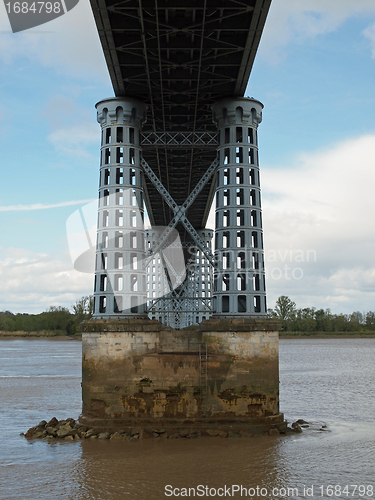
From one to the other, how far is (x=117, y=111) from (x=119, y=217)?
5191 millimetres

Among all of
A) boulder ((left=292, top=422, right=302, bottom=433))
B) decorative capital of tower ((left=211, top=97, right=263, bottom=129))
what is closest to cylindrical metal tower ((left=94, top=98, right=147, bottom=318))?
decorative capital of tower ((left=211, top=97, right=263, bottom=129))

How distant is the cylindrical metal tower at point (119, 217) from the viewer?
25047 mm

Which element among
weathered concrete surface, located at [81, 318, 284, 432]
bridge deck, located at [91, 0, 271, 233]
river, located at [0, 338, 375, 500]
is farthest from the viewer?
weathered concrete surface, located at [81, 318, 284, 432]

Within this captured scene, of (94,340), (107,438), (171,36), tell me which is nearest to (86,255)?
(94,340)

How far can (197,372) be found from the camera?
23.3m

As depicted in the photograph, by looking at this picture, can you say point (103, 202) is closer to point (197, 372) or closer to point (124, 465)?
point (197, 372)

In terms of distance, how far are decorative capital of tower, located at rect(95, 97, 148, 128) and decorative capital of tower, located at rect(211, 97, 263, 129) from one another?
432 centimetres

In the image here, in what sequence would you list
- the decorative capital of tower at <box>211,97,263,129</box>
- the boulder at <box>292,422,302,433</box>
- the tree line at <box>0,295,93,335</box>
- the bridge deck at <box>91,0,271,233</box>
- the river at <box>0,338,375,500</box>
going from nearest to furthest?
the river at <box>0,338,375,500</box> < the bridge deck at <box>91,0,271,233</box> < the boulder at <box>292,422,302,433</box> < the decorative capital of tower at <box>211,97,263,129</box> < the tree line at <box>0,295,93,335</box>

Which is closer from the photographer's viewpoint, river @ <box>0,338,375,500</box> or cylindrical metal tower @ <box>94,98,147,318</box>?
river @ <box>0,338,375,500</box>

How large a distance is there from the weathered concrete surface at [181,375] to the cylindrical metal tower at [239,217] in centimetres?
183

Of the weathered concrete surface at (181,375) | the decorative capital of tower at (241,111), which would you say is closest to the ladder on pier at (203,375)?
the weathered concrete surface at (181,375)

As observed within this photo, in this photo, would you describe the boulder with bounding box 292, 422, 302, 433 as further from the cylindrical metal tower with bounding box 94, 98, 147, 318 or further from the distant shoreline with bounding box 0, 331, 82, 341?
the distant shoreline with bounding box 0, 331, 82, 341

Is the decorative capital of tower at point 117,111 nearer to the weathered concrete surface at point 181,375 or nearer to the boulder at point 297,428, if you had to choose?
the weathered concrete surface at point 181,375

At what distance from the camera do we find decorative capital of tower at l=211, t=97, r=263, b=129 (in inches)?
1027
